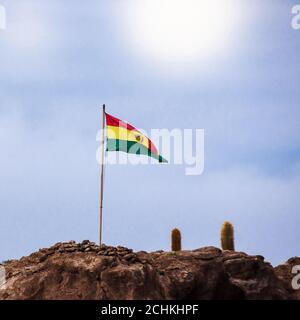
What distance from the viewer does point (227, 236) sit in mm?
34281

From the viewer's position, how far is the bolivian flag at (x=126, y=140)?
31297 millimetres

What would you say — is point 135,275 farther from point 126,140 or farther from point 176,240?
point 126,140

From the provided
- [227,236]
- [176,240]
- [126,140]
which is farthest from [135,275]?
[227,236]

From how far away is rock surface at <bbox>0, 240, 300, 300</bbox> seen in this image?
2508 centimetres

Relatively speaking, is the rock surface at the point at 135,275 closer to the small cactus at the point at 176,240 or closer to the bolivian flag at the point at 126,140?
the small cactus at the point at 176,240

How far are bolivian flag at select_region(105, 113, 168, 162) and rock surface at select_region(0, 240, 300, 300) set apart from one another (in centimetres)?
560

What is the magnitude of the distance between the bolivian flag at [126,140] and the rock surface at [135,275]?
5.60 metres

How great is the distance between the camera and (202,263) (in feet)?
99.3

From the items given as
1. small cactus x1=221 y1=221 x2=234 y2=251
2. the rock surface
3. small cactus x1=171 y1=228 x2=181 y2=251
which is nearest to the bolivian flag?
small cactus x1=171 y1=228 x2=181 y2=251

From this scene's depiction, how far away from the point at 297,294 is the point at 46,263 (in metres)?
15.9

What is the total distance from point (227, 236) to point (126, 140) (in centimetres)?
856

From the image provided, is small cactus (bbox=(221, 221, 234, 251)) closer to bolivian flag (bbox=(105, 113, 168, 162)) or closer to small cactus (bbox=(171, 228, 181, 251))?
small cactus (bbox=(171, 228, 181, 251))
